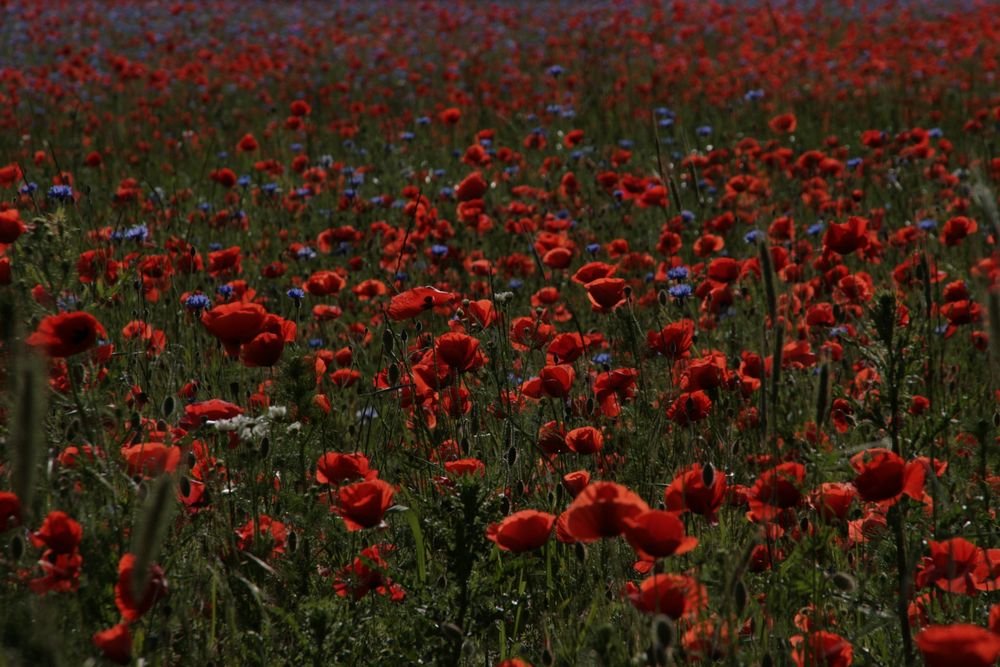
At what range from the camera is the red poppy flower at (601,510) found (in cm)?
147

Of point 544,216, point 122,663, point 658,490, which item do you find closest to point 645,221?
point 544,216

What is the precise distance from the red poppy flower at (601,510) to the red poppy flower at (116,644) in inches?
27.1

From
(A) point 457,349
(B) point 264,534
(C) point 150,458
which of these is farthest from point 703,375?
(C) point 150,458

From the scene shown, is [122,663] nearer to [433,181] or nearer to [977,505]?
[977,505]

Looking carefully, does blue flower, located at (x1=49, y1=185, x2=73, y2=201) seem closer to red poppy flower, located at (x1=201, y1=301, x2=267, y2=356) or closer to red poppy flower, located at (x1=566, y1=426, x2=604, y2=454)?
red poppy flower, located at (x1=201, y1=301, x2=267, y2=356)

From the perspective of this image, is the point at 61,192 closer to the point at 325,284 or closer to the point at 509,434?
the point at 325,284

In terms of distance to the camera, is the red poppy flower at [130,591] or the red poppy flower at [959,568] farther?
the red poppy flower at [959,568]

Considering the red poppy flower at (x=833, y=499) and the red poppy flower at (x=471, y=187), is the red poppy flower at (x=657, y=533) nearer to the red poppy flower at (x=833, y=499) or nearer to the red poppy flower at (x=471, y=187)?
the red poppy flower at (x=833, y=499)

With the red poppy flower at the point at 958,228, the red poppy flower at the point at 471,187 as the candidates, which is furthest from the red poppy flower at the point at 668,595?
the red poppy flower at the point at 471,187

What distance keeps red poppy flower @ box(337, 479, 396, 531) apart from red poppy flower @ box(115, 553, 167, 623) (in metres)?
0.34

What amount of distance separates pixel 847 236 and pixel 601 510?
166 cm

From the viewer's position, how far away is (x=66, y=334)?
1943 mm

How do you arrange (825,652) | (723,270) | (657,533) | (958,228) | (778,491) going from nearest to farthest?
(657,533)
(825,652)
(778,491)
(723,270)
(958,228)

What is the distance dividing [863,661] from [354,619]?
35.7 inches
